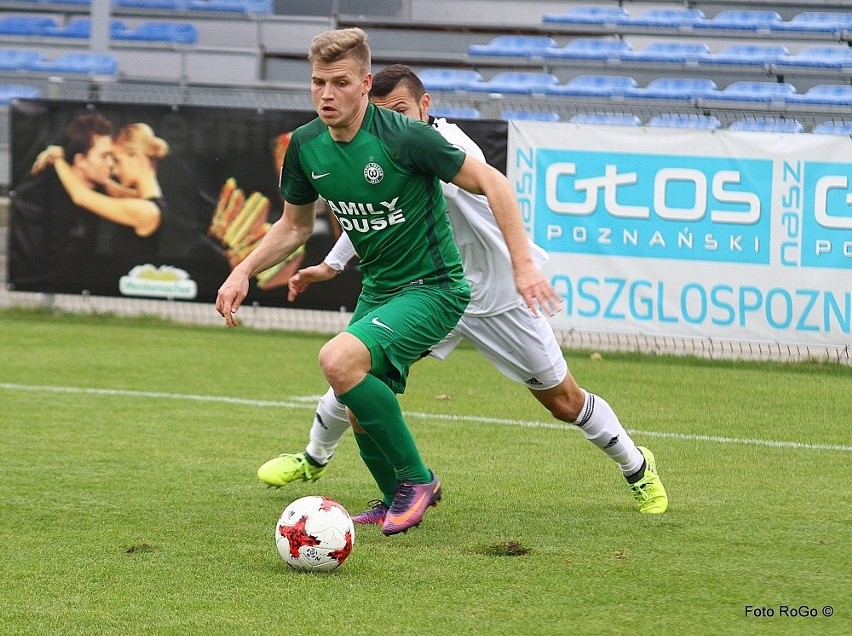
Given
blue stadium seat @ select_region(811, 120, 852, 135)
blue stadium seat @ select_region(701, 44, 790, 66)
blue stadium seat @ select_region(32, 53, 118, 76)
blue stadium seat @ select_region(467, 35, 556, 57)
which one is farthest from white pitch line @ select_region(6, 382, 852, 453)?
blue stadium seat @ select_region(467, 35, 556, 57)

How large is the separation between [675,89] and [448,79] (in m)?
2.98

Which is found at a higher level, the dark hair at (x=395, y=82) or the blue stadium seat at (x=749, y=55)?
the dark hair at (x=395, y=82)

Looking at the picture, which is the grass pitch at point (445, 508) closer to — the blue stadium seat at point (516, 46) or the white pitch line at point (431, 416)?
the white pitch line at point (431, 416)

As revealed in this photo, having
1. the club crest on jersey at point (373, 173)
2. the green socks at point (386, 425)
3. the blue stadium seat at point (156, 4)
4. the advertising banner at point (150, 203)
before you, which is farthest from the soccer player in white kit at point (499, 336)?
the blue stadium seat at point (156, 4)

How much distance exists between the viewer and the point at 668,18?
17391 mm

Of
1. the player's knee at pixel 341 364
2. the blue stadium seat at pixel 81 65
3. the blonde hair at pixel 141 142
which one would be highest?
the player's knee at pixel 341 364

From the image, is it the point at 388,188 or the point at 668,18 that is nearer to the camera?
the point at 388,188

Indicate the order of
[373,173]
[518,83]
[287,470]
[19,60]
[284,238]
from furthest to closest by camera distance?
[19,60], [518,83], [287,470], [284,238], [373,173]

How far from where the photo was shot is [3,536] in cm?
498

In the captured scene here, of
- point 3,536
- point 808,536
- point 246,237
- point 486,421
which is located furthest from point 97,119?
point 808,536

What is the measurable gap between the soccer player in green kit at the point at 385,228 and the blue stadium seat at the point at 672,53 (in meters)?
12.1

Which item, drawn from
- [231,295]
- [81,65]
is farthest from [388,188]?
[81,65]

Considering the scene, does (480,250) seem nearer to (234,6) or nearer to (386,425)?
(386,425)

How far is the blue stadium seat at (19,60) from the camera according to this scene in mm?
18547
